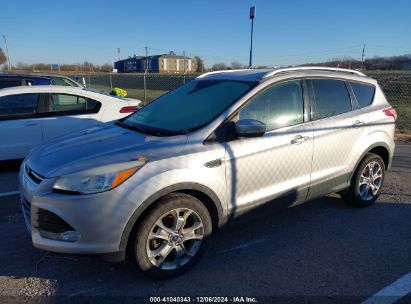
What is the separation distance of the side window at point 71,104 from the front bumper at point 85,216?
406 cm

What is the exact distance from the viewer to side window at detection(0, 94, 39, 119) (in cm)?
614

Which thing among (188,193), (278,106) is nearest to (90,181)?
(188,193)

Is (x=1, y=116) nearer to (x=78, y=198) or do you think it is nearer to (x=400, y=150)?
(x=78, y=198)

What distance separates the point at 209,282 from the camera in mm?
3090

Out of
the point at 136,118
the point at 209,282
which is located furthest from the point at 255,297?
the point at 136,118

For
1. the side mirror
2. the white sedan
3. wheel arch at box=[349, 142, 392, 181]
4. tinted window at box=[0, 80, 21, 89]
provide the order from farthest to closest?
tinted window at box=[0, 80, 21, 89] < the white sedan < wheel arch at box=[349, 142, 392, 181] < the side mirror

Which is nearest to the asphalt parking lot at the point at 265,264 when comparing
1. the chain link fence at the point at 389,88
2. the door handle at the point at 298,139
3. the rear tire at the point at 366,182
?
the rear tire at the point at 366,182

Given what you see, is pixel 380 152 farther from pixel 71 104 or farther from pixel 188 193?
pixel 71 104

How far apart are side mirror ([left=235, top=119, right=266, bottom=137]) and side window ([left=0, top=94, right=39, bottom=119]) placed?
4573 millimetres

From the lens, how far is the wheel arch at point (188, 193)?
111 inches

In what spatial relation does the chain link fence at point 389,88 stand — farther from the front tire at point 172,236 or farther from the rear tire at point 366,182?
the front tire at point 172,236

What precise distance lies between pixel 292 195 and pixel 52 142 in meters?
2.56

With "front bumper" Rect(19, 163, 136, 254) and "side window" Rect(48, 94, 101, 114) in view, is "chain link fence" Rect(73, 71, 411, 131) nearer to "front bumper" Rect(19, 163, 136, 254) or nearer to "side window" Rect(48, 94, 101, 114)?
"side window" Rect(48, 94, 101, 114)

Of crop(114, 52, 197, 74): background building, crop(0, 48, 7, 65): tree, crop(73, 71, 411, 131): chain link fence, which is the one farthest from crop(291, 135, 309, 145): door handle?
crop(114, 52, 197, 74): background building
